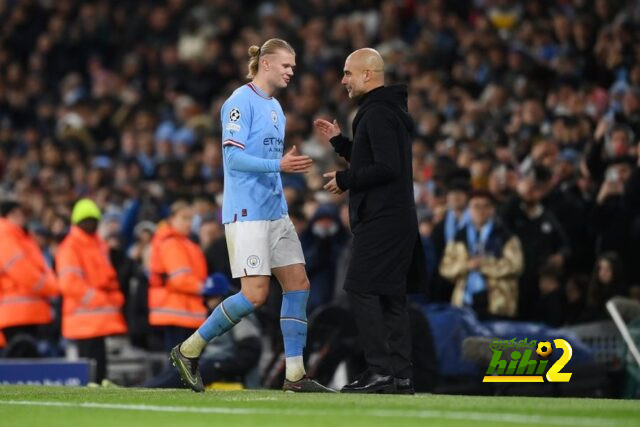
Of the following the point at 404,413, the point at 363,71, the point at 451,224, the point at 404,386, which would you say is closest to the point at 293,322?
the point at 404,386

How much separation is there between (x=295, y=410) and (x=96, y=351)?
20.2 feet

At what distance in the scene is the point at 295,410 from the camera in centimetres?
823

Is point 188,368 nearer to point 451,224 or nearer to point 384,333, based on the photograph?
point 384,333

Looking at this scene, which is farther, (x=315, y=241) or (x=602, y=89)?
(x=602, y=89)

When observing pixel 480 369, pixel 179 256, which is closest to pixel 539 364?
pixel 480 369

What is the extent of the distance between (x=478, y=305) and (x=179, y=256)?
3.00 m

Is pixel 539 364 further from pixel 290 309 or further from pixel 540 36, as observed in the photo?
pixel 540 36

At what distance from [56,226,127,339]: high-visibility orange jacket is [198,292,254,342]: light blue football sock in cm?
460

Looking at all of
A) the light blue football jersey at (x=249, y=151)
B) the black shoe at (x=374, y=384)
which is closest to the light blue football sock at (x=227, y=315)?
the light blue football jersey at (x=249, y=151)

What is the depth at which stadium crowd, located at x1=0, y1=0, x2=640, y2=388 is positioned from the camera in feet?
49.2

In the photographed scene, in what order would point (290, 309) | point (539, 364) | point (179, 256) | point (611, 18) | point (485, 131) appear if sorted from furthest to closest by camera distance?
1. point (611, 18)
2. point (485, 131)
3. point (179, 256)
4. point (539, 364)
5. point (290, 309)

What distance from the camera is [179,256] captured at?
567 inches

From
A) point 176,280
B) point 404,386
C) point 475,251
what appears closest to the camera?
point 404,386

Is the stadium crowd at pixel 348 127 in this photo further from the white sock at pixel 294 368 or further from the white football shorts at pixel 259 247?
the white football shorts at pixel 259 247
